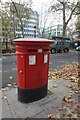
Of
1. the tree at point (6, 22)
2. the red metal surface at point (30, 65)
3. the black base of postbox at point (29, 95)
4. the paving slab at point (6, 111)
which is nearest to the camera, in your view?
the paving slab at point (6, 111)

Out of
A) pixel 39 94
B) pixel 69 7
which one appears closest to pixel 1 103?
pixel 39 94

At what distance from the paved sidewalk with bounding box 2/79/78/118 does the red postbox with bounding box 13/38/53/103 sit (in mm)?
174

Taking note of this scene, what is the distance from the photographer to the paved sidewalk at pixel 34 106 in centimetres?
327

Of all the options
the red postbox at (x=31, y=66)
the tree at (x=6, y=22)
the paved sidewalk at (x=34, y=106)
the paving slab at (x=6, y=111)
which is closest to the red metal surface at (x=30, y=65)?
the red postbox at (x=31, y=66)

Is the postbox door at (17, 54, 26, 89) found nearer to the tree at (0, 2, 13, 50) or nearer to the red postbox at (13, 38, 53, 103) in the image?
the red postbox at (13, 38, 53, 103)

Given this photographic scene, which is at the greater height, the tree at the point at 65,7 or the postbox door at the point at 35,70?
the tree at the point at 65,7

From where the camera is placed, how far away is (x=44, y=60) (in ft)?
12.6

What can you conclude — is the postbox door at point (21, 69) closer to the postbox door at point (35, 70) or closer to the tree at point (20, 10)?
the postbox door at point (35, 70)

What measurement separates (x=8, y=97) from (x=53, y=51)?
54.9 ft

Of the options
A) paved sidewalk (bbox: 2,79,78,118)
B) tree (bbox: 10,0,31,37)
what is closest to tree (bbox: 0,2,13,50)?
tree (bbox: 10,0,31,37)

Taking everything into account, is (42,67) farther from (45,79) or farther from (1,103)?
(1,103)

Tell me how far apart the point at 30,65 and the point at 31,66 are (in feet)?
0.11

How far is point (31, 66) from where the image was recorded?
3.63 m

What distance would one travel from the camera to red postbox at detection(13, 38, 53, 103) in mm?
3535
